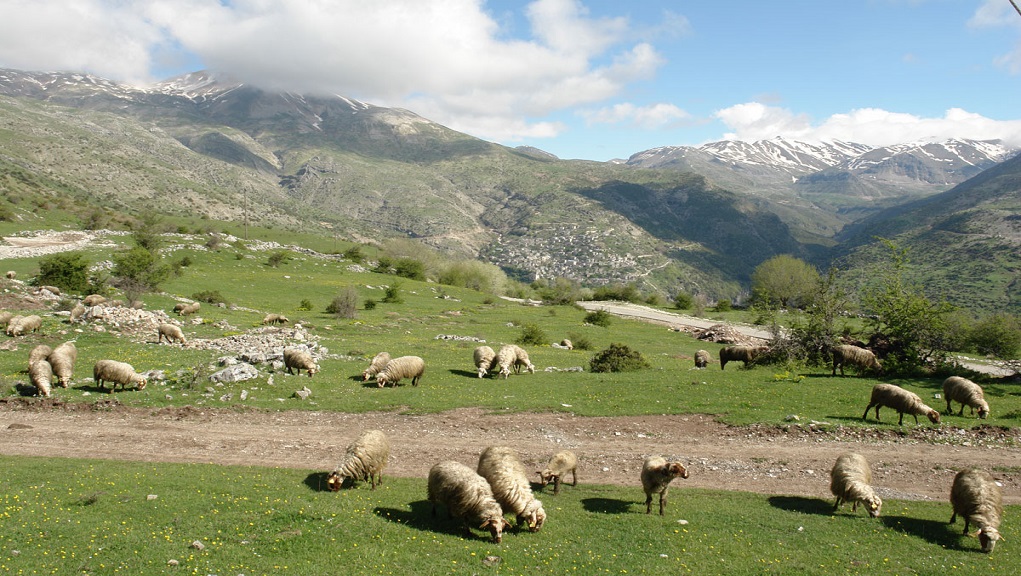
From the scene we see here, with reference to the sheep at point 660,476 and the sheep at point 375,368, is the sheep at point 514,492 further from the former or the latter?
the sheep at point 375,368

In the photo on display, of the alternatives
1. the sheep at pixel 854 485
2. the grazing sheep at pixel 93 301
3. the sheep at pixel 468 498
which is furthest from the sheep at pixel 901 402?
the grazing sheep at pixel 93 301

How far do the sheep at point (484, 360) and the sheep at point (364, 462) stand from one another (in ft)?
48.8

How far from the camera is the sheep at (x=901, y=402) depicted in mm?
20844

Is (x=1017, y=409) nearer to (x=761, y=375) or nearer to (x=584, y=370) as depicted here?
(x=761, y=375)

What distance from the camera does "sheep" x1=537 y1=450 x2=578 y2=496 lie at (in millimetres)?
15219

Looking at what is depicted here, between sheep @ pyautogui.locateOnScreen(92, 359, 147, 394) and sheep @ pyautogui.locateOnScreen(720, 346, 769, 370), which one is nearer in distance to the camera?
sheep @ pyautogui.locateOnScreen(92, 359, 147, 394)

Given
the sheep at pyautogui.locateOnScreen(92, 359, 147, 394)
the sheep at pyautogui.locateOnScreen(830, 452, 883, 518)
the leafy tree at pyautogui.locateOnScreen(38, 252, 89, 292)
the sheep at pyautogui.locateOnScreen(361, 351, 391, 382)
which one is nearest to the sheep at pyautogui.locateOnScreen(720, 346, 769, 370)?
the sheep at pyautogui.locateOnScreen(830, 452, 883, 518)

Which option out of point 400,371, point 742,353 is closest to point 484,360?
point 400,371

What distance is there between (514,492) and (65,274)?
48805 millimetres

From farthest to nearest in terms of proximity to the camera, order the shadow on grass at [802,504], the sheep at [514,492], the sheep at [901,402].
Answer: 1. the sheep at [901,402]
2. the shadow on grass at [802,504]
3. the sheep at [514,492]

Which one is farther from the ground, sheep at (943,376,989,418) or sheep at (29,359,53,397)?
sheep at (943,376,989,418)

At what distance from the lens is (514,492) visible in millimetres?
12547

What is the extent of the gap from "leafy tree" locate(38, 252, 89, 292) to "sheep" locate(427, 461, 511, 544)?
4604 cm

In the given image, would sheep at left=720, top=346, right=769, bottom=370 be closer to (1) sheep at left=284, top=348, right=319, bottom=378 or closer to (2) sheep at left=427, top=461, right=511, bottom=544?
(1) sheep at left=284, top=348, right=319, bottom=378
